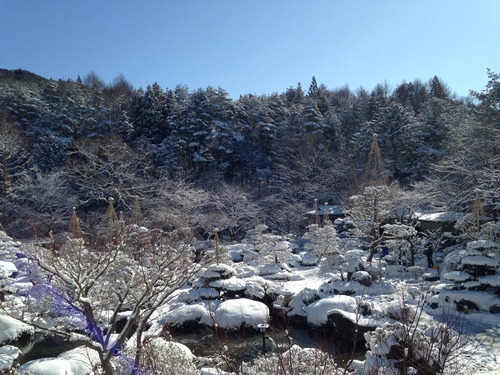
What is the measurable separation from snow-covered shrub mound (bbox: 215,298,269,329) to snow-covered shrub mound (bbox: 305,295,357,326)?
3.63 feet

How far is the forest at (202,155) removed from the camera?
2067 cm

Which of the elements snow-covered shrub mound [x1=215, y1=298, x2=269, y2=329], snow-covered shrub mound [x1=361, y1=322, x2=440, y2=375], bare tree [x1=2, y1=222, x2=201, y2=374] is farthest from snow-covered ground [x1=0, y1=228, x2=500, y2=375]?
snow-covered shrub mound [x1=361, y1=322, x2=440, y2=375]

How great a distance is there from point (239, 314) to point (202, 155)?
1830cm

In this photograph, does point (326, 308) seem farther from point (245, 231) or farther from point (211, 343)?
point (245, 231)

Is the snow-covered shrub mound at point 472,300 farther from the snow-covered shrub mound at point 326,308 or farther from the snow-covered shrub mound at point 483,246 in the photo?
the snow-covered shrub mound at point 326,308

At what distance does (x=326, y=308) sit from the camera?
325 inches

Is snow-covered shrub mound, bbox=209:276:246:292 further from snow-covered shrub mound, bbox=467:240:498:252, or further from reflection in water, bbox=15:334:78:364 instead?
snow-covered shrub mound, bbox=467:240:498:252

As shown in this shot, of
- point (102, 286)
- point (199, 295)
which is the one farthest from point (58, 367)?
point (199, 295)

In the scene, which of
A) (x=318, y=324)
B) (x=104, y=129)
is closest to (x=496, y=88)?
(x=318, y=324)

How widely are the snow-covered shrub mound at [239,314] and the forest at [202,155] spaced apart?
31.2ft

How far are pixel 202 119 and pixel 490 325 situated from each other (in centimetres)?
2290

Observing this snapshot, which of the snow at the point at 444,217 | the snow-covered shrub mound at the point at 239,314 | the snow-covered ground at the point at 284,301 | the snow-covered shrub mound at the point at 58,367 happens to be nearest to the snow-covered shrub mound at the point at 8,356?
the snow-covered ground at the point at 284,301

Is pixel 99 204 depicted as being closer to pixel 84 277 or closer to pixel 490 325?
pixel 84 277

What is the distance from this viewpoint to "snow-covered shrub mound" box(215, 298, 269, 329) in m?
8.35
